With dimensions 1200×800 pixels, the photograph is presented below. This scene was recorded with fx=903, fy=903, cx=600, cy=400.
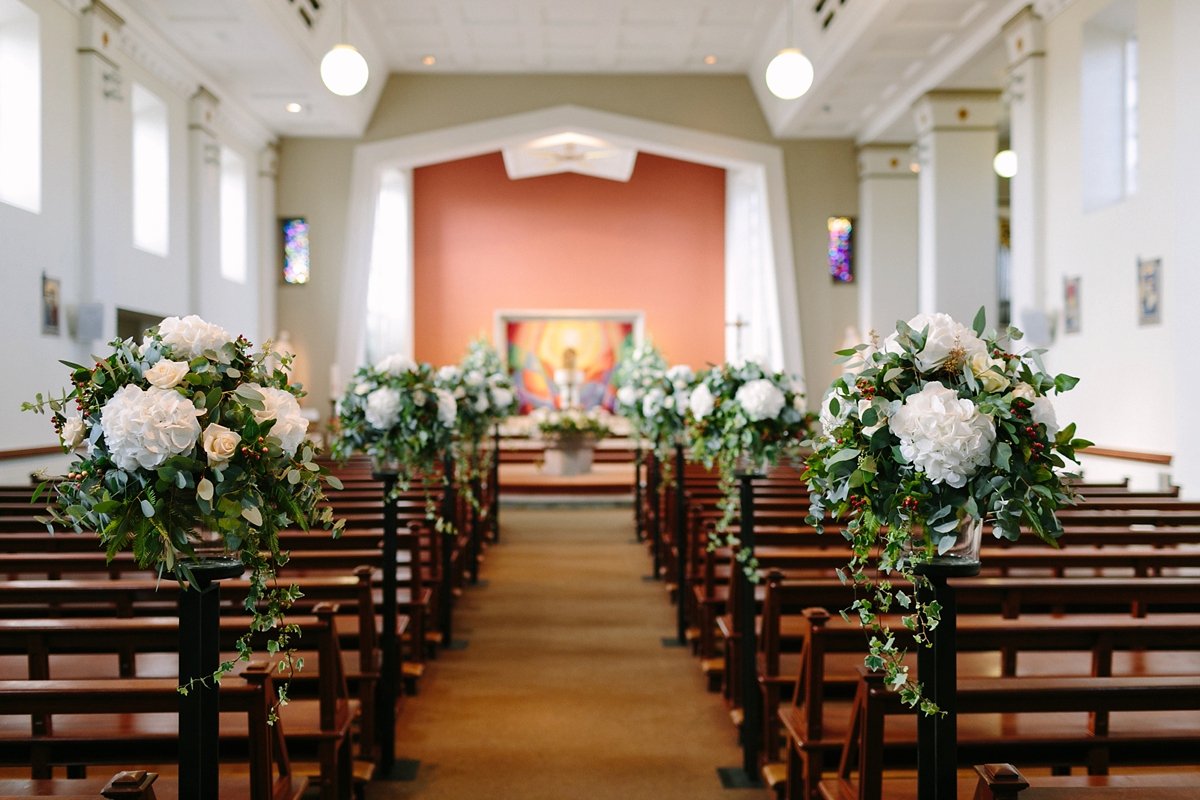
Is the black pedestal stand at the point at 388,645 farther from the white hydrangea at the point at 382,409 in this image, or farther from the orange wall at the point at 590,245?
the orange wall at the point at 590,245

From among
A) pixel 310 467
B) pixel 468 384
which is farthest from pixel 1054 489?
pixel 468 384

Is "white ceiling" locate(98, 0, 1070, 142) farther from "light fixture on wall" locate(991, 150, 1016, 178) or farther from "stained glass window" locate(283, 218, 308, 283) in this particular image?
"stained glass window" locate(283, 218, 308, 283)

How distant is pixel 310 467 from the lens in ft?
5.73

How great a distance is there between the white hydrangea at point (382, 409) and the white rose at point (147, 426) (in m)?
2.09

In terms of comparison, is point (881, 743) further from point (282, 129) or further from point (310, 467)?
point (282, 129)

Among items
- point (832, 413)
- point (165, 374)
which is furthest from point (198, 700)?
point (832, 413)

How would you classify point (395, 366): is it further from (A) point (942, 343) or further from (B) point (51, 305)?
(B) point (51, 305)

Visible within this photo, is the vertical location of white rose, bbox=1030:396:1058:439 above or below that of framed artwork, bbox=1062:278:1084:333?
below

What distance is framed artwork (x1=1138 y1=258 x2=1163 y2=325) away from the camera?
6.29 meters

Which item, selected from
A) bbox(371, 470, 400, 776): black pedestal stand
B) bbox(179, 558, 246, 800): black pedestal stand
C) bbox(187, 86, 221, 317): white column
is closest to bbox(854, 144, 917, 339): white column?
bbox(187, 86, 221, 317): white column

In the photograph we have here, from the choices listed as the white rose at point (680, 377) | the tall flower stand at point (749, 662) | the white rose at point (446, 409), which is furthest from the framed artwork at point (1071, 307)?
the white rose at point (446, 409)

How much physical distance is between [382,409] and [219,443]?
2.10 metres

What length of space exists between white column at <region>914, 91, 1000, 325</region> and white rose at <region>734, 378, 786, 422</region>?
22.6ft

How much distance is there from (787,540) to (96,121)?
6.77m
